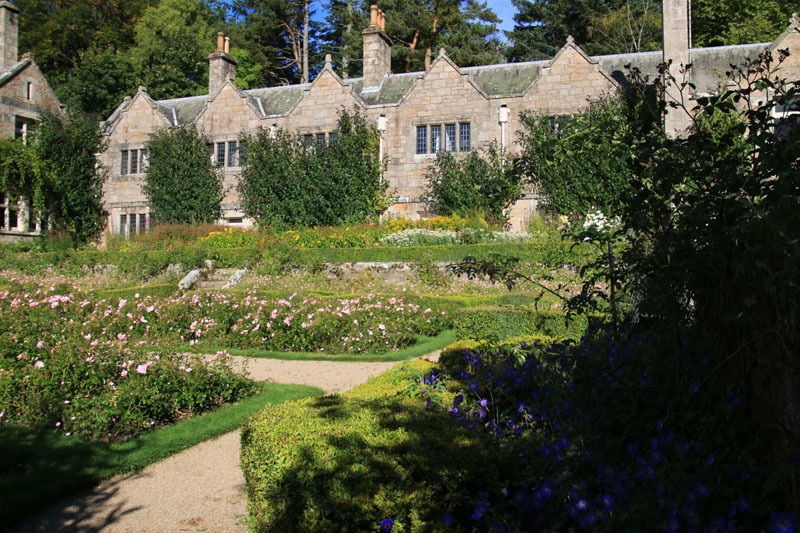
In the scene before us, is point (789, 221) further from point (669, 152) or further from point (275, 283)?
point (275, 283)

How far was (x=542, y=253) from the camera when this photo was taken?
12.9 metres

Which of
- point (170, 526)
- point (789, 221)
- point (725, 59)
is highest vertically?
point (725, 59)

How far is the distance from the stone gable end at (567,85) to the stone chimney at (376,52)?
5.83 metres

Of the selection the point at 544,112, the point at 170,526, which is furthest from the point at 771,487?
the point at 544,112

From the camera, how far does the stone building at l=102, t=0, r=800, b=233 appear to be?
18.6 m

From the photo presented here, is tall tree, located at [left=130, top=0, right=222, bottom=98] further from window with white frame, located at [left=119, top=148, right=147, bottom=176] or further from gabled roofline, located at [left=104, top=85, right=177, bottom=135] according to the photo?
window with white frame, located at [left=119, top=148, right=147, bottom=176]

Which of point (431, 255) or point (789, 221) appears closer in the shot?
point (789, 221)

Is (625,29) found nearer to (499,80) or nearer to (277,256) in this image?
(499,80)

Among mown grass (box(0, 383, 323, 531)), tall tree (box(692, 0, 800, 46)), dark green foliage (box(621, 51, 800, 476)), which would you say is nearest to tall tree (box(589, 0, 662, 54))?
tall tree (box(692, 0, 800, 46))

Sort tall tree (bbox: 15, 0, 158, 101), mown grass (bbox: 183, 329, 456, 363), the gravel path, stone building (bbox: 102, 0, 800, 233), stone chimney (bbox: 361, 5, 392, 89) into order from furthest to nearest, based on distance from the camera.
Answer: tall tree (bbox: 15, 0, 158, 101), stone chimney (bbox: 361, 5, 392, 89), stone building (bbox: 102, 0, 800, 233), mown grass (bbox: 183, 329, 456, 363), the gravel path

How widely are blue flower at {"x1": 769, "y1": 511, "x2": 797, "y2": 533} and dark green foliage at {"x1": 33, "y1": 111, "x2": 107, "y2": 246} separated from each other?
2504 cm

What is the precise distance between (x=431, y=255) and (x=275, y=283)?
144 inches

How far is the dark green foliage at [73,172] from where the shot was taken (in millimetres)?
22875

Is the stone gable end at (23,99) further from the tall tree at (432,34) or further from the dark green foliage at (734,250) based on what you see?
the dark green foliage at (734,250)
